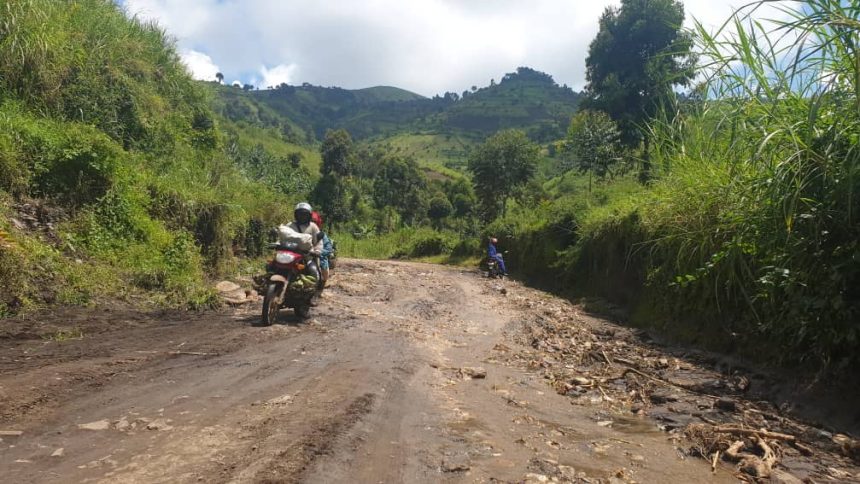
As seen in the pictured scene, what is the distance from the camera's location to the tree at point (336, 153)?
5588cm

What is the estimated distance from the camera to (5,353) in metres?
4.67

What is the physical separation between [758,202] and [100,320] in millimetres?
8052

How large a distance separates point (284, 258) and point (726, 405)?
6116 mm

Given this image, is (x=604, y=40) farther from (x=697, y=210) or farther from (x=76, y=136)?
(x=76, y=136)

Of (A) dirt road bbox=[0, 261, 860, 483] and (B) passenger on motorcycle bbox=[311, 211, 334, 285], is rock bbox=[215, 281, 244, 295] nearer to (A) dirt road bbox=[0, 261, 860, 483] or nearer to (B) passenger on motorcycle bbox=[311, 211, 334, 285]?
(A) dirt road bbox=[0, 261, 860, 483]

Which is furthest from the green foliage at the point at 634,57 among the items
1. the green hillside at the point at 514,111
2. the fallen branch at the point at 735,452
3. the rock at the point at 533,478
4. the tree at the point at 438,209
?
the green hillside at the point at 514,111

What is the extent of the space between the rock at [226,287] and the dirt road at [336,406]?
2063 millimetres

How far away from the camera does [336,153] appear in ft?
184

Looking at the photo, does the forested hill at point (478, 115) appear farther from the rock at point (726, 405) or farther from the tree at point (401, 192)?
the rock at point (726, 405)

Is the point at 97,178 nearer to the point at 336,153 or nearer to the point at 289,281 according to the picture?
the point at 289,281

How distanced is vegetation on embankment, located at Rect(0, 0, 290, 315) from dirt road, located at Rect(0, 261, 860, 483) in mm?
1147

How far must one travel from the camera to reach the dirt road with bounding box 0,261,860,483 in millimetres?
2955

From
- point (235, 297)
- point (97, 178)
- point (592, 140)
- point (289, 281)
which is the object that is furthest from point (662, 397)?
point (592, 140)

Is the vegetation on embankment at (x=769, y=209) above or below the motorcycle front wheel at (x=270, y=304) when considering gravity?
above
